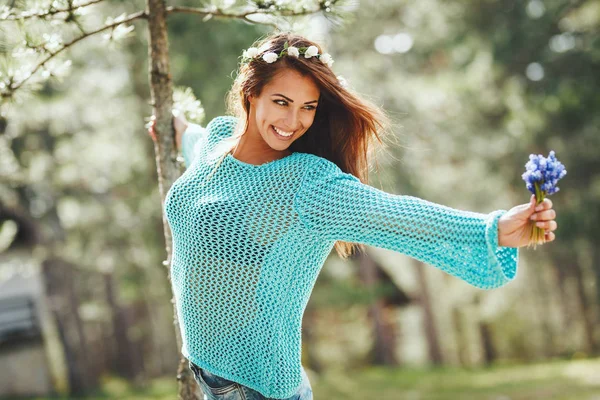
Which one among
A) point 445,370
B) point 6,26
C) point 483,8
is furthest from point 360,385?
point 6,26

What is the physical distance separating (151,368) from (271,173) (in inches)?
614

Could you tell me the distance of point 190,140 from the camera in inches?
109

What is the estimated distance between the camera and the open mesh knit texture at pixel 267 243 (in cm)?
190

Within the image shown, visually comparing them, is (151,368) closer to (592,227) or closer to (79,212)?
(79,212)

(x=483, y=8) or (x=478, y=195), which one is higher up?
(x=483, y=8)

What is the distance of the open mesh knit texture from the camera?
190cm

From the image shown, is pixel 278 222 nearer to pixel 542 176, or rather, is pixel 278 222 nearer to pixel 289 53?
pixel 289 53

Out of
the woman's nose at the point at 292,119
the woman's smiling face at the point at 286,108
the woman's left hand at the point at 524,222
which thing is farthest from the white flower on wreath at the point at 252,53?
the woman's left hand at the point at 524,222

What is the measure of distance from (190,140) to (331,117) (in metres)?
0.73

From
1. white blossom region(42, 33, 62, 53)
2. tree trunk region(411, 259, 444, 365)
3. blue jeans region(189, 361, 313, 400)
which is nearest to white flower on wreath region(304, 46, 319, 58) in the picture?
blue jeans region(189, 361, 313, 400)

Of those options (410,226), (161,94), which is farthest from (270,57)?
(161,94)

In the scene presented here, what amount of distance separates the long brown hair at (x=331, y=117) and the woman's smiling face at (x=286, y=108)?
0.03 metres

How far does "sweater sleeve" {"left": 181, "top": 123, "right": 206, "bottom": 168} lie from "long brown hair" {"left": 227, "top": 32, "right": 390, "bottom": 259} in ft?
1.35

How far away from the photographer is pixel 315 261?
6.95 ft
